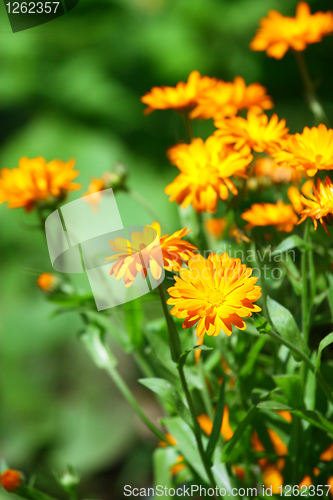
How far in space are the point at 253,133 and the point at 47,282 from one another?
23 centimetres

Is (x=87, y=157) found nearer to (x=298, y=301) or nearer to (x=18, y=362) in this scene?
(x=18, y=362)

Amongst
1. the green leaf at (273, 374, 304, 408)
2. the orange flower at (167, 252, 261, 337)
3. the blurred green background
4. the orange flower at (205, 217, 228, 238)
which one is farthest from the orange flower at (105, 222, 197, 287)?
the blurred green background

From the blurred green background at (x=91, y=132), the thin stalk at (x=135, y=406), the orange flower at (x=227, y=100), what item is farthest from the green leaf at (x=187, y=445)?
the blurred green background at (x=91, y=132)

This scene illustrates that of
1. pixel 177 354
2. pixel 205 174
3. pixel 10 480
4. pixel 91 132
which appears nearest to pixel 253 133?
pixel 205 174

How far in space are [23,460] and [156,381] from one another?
767 millimetres

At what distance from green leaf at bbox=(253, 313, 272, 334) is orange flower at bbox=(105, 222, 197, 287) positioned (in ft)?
0.15

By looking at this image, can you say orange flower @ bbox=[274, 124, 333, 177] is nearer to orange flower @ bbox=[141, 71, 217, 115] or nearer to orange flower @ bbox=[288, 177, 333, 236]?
orange flower @ bbox=[288, 177, 333, 236]

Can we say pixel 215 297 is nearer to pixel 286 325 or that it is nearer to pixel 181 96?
pixel 286 325

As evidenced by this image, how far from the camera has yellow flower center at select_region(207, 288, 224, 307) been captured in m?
0.22

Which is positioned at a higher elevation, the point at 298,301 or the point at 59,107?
the point at 59,107

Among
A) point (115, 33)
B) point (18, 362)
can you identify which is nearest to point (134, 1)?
point (115, 33)

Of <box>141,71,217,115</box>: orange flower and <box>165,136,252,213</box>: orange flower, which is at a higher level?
<box>141,71,217,115</box>: orange flower

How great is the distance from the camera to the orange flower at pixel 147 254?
23cm

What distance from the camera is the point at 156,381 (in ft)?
0.94
